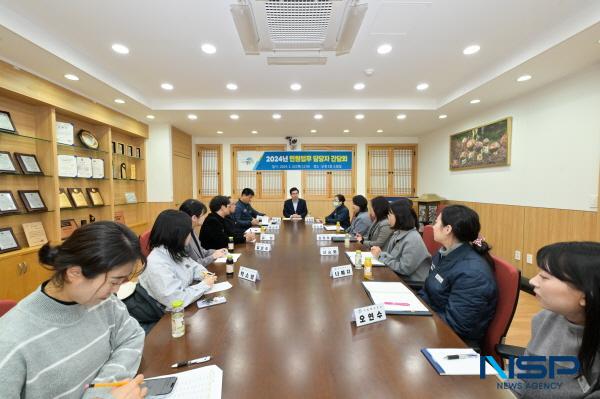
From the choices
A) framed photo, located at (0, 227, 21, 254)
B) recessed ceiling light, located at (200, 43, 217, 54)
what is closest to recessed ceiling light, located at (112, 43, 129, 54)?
recessed ceiling light, located at (200, 43, 217, 54)

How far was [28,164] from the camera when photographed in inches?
116

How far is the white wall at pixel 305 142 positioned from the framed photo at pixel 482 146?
1.69 m

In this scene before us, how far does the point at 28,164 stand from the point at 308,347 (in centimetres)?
379

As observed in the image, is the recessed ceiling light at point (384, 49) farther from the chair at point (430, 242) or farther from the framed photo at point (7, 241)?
the framed photo at point (7, 241)

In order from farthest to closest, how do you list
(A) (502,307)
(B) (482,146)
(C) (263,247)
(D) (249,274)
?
1. (B) (482,146)
2. (C) (263,247)
3. (D) (249,274)
4. (A) (502,307)

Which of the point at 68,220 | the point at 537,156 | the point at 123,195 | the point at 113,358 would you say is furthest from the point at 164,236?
the point at 537,156

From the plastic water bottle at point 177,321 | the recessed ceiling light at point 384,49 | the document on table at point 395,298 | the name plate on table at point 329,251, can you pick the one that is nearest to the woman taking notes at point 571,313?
the document on table at point 395,298

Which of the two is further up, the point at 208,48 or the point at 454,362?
the point at 208,48

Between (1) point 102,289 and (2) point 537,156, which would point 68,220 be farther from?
(2) point 537,156

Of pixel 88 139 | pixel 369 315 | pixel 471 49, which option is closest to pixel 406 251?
pixel 369 315

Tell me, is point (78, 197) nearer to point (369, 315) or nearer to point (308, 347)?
point (308, 347)

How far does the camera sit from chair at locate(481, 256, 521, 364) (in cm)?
128

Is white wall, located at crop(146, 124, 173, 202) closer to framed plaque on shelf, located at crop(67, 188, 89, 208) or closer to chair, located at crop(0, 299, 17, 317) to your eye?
framed plaque on shelf, located at crop(67, 188, 89, 208)

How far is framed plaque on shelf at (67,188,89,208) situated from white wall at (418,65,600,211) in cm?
631
